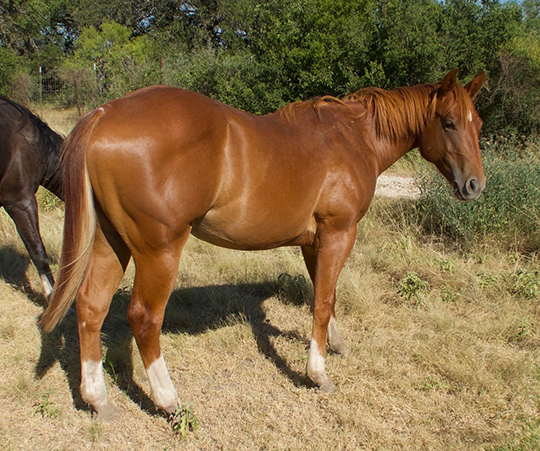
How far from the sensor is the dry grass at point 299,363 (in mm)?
2484

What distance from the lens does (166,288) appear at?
2.35 meters

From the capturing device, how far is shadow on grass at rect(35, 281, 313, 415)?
119 inches

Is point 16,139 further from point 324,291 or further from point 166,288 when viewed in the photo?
point 324,291

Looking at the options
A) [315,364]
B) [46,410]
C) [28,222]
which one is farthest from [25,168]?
[315,364]

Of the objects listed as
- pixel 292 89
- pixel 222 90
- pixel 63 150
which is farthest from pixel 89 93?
pixel 63 150

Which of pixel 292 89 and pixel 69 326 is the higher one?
pixel 292 89

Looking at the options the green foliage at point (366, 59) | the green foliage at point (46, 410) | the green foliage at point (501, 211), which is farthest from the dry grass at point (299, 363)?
the green foliage at point (366, 59)

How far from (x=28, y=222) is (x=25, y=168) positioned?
49 centimetres

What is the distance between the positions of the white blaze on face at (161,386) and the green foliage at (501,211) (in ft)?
12.4

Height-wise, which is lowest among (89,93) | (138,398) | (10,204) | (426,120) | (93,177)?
(89,93)

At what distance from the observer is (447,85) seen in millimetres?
2850

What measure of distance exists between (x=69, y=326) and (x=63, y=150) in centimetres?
202

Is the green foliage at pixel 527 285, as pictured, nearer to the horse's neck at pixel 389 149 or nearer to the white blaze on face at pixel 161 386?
the horse's neck at pixel 389 149

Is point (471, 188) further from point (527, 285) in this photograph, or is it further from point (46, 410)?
point (46, 410)
